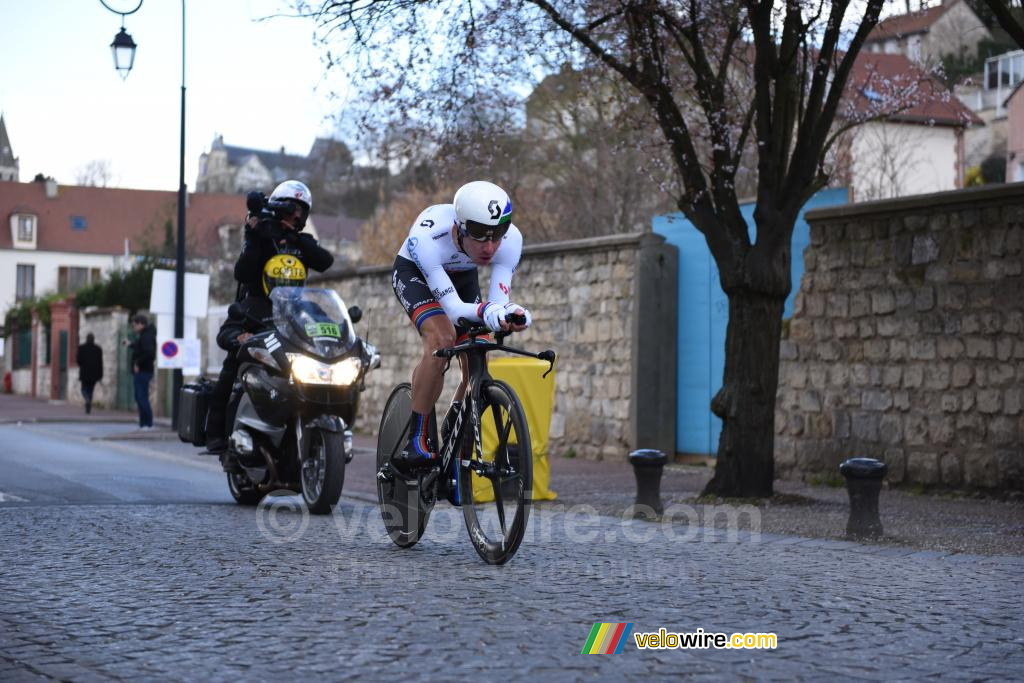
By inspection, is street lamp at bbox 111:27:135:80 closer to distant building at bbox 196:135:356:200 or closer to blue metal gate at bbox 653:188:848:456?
blue metal gate at bbox 653:188:848:456

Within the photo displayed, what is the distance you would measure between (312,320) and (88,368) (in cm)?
2327

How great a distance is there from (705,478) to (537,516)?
168 inches

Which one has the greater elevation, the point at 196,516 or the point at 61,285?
the point at 61,285

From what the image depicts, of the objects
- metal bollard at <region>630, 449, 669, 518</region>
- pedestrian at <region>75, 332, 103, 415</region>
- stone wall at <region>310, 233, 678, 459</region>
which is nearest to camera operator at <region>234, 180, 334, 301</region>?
metal bollard at <region>630, 449, 669, 518</region>

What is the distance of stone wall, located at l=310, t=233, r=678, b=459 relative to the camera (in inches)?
600

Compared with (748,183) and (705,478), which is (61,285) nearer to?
(748,183)

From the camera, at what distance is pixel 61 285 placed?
92.6m

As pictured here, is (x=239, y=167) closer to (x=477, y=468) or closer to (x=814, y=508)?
(x=814, y=508)

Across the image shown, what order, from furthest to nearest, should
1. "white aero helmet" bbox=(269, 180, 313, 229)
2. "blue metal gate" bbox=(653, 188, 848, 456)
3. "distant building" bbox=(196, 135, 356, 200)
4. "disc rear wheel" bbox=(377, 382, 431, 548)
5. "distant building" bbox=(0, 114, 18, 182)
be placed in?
"distant building" bbox=(196, 135, 356, 200), "distant building" bbox=(0, 114, 18, 182), "blue metal gate" bbox=(653, 188, 848, 456), "white aero helmet" bbox=(269, 180, 313, 229), "disc rear wheel" bbox=(377, 382, 431, 548)

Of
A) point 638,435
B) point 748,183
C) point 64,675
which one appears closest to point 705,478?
point 638,435

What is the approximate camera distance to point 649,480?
9398 mm

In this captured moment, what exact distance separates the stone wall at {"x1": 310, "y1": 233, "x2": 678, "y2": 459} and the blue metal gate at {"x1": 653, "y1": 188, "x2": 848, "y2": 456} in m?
0.14

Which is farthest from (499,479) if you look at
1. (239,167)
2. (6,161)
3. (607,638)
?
(239,167)

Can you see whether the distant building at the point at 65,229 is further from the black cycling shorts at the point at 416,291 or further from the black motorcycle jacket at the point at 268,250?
the black cycling shorts at the point at 416,291
